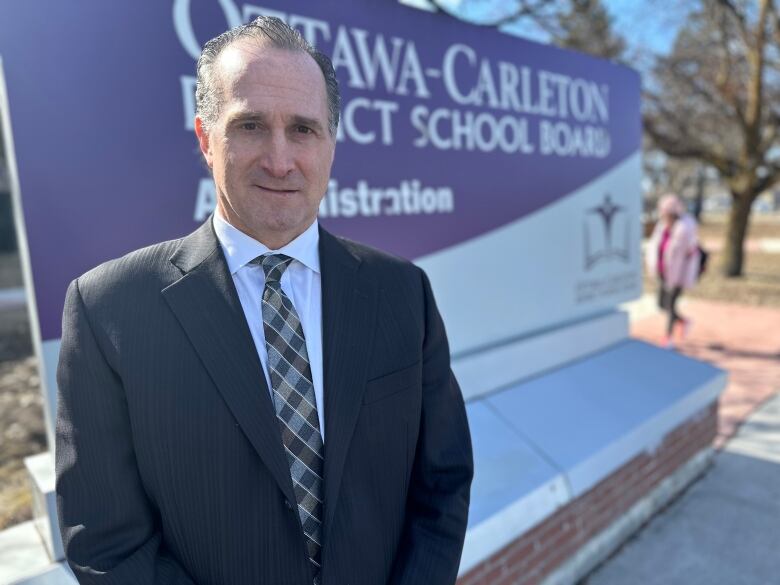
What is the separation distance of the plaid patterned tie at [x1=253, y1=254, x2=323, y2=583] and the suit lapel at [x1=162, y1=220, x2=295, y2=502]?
5 centimetres

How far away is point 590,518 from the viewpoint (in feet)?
Result: 10.0

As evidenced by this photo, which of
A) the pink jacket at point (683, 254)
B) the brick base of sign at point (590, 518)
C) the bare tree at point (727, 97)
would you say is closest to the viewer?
the brick base of sign at point (590, 518)

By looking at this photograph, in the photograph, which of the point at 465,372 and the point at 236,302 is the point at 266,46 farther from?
the point at 465,372

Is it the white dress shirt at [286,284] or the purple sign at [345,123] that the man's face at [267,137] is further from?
the purple sign at [345,123]

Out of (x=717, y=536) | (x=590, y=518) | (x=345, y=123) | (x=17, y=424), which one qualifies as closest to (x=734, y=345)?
(x=717, y=536)

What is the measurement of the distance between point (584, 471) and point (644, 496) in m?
0.84

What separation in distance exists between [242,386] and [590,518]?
97.2 inches

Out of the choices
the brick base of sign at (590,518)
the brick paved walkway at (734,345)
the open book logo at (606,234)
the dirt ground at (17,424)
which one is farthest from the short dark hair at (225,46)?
the brick paved walkway at (734,345)

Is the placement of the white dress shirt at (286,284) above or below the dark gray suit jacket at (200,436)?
above

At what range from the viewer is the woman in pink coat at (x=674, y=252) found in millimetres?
6602

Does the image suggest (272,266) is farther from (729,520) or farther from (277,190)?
(729,520)

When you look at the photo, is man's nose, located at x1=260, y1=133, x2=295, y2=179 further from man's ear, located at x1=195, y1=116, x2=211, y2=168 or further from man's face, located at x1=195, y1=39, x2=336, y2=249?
man's ear, located at x1=195, y1=116, x2=211, y2=168

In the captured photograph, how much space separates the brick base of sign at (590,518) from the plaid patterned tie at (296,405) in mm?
1262

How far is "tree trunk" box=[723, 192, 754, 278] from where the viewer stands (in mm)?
A: 11130
